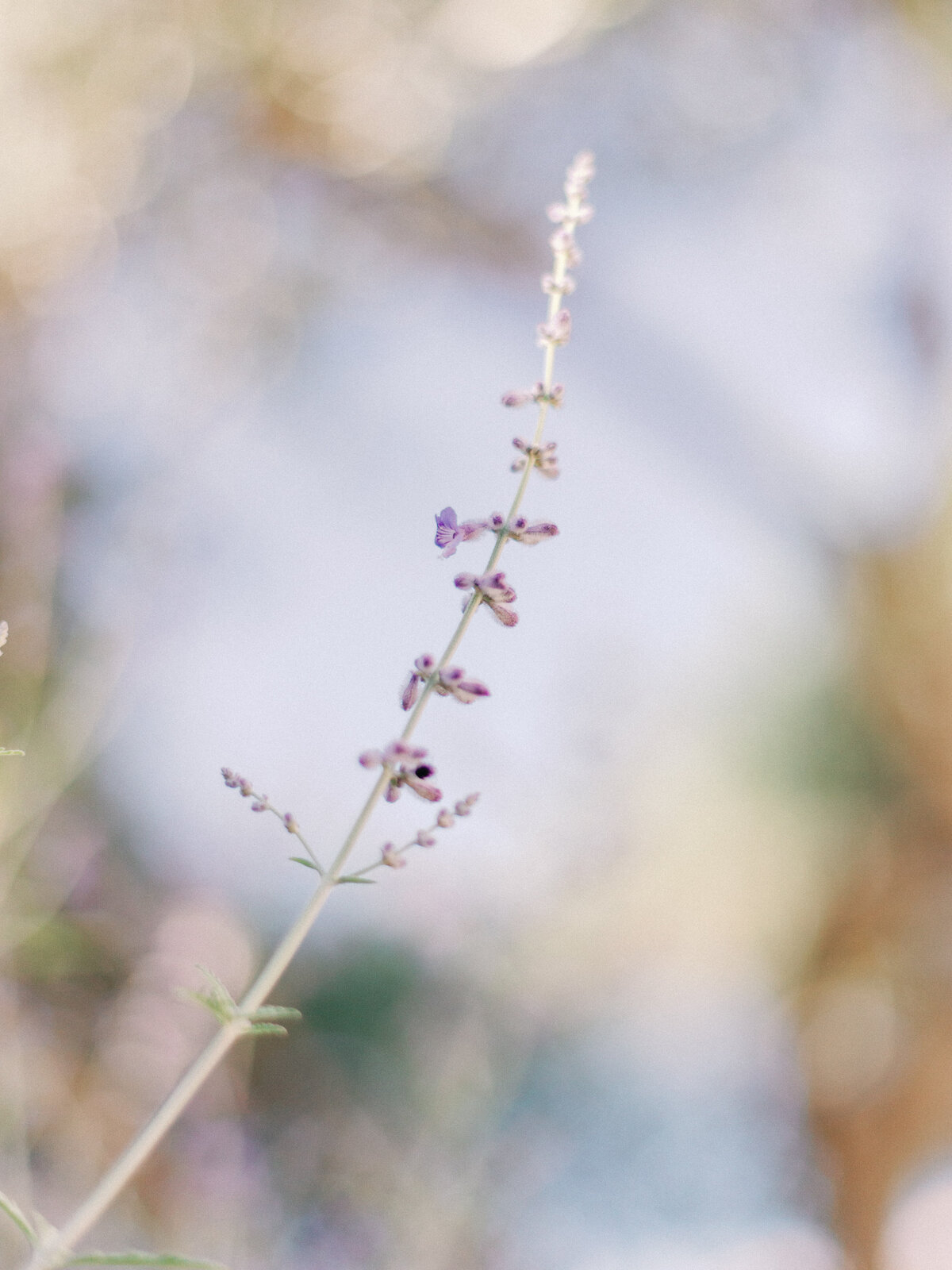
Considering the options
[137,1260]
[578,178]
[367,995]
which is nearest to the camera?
[137,1260]

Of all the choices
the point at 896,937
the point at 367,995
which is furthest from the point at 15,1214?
the point at 896,937

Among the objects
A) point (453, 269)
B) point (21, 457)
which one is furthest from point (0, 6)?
point (453, 269)

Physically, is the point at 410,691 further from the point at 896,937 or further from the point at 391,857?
the point at 896,937

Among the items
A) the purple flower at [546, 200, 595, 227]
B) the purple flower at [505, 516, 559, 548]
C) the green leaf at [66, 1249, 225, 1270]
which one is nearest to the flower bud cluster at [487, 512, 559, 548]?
the purple flower at [505, 516, 559, 548]

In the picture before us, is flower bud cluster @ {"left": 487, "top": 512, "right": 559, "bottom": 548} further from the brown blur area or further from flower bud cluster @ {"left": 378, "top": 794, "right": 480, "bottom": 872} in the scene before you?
the brown blur area

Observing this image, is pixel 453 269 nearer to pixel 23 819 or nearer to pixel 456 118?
pixel 456 118

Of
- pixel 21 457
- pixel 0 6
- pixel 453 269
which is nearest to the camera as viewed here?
pixel 21 457
